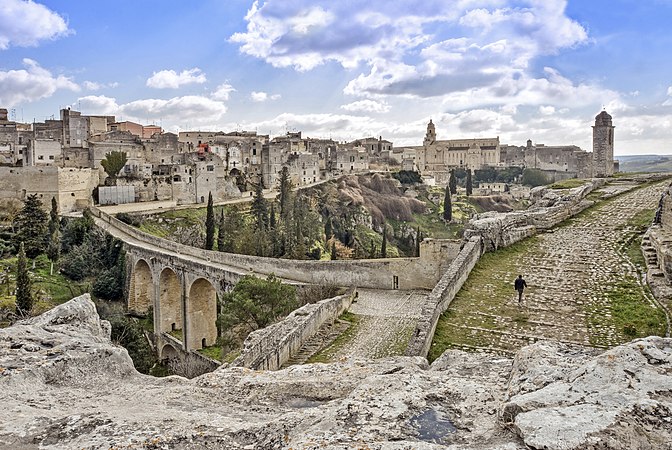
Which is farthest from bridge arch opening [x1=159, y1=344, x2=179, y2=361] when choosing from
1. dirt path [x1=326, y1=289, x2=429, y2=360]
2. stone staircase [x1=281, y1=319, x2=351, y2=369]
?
stone staircase [x1=281, y1=319, x2=351, y2=369]

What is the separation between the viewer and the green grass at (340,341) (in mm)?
10133

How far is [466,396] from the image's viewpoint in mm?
3721

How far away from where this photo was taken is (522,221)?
1563 cm

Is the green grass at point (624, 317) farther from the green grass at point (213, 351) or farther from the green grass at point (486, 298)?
the green grass at point (213, 351)

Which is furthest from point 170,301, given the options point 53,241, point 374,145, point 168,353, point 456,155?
point 456,155

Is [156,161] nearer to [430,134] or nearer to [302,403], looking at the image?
[302,403]

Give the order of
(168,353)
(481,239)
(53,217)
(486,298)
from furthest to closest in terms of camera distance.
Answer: (53,217) < (168,353) < (481,239) < (486,298)

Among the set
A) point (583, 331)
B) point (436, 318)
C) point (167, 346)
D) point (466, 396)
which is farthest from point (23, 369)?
point (167, 346)

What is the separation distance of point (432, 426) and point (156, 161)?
54743mm

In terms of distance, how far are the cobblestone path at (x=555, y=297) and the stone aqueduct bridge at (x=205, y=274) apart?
3960 mm

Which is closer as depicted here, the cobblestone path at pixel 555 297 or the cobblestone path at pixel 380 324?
the cobblestone path at pixel 555 297

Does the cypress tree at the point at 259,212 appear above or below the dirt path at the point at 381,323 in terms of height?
above

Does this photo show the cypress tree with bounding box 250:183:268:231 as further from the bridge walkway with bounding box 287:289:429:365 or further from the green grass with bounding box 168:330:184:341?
the bridge walkway with bounding box 287:289:429:365

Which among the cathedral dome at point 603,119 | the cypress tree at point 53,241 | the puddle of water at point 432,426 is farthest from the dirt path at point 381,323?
the cathedral dome at point 603,119
